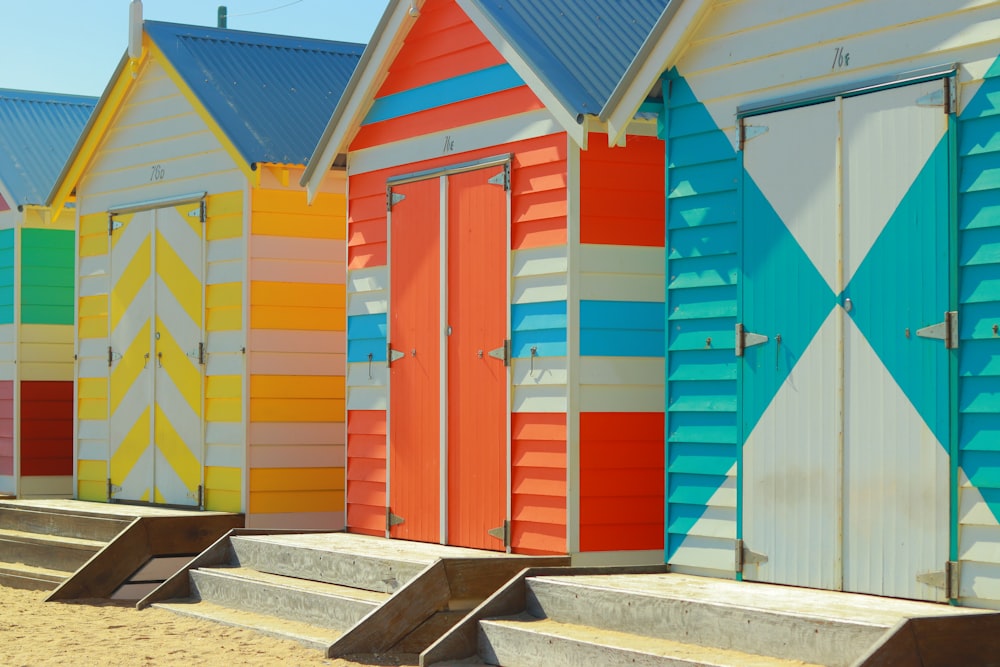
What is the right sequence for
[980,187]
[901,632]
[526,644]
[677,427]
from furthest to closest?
[677,427], [526,644], [980,187], [901,632]

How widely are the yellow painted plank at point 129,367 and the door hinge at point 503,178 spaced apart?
14.1 feet

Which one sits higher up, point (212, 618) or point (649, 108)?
point (649, 108)

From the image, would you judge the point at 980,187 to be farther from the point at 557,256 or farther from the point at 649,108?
the point at 557,256

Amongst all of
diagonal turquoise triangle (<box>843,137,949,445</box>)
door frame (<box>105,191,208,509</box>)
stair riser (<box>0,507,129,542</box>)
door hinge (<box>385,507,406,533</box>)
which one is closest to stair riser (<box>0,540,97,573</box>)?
stair riser (<box>0,507,129,542</box>)

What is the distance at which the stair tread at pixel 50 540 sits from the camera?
11102mm

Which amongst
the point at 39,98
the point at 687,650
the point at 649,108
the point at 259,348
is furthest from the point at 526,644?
the point at 39,98

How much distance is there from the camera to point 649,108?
818cm

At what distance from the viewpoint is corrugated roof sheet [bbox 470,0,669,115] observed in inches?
334

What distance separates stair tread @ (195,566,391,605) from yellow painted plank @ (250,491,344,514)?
1.10 m

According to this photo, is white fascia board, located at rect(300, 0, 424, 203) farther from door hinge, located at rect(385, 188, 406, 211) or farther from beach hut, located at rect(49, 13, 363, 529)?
beach hut, located at rect(49, 13, 363, 529)

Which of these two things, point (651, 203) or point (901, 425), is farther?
point (651, 203)

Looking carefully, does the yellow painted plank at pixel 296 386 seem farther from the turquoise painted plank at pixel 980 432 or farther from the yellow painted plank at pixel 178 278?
the turquoise painted plank at pixel 980 432

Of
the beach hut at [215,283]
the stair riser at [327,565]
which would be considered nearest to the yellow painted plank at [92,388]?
the beach hut at [215,283]

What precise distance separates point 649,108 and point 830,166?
1443mm
